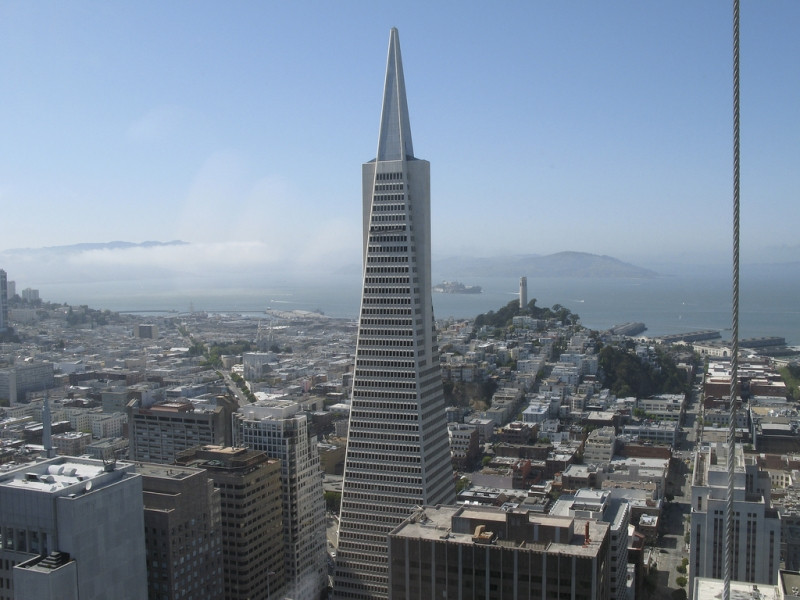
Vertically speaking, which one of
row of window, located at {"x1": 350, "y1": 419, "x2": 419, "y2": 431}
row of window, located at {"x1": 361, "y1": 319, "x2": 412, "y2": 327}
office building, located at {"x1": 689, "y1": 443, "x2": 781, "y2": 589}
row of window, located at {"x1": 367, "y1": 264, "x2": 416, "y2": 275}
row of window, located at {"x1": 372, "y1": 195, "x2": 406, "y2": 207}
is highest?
row of window, located at {"x1": 372, "y1": 195, "x2": 406, "y2": 207}

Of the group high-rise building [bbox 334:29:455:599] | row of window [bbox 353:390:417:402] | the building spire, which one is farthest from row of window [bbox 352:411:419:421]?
the building spire

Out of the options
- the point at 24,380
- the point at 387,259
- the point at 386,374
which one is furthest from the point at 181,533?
the point at 24,380

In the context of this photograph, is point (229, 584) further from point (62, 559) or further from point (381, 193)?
point (381, 193)

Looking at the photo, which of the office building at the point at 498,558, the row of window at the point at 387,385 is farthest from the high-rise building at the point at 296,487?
the office building at the point at 498,558

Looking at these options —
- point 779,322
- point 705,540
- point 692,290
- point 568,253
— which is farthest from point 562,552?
point 568,253

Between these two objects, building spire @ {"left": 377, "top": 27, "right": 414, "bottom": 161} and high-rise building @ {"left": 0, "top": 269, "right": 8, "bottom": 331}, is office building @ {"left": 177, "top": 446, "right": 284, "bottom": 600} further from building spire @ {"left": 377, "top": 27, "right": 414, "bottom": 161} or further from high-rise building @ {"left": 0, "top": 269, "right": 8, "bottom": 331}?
high-rise building @ {"left": 0, "top": 269, "right": 8, "bottom": 331}

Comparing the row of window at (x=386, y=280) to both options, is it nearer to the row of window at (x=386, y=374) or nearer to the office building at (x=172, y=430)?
the row of window at (x=386, y=374)

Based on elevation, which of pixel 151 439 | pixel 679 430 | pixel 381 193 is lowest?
pixel 679 430
